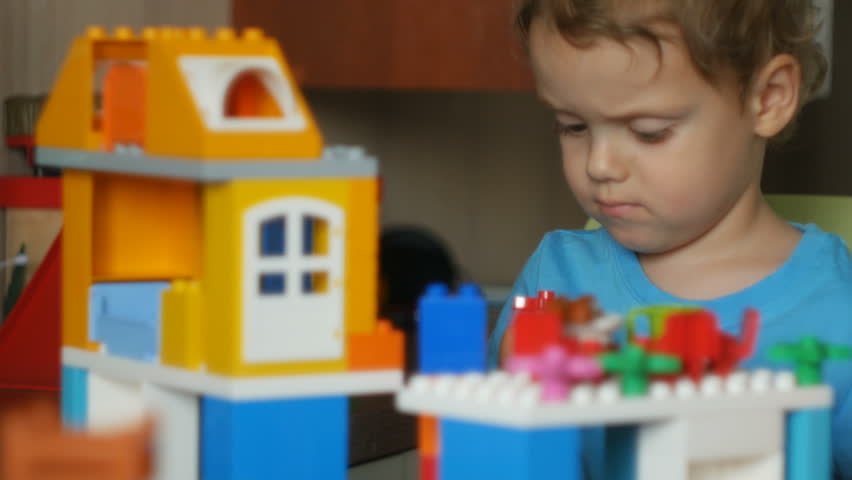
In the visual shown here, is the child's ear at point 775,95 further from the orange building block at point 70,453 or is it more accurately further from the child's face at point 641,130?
the orange building block at point 70,453

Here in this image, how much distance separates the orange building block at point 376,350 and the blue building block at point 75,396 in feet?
0.65

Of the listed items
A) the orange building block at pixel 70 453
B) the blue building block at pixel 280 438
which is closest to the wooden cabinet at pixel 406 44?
the blue building block at pixel 280 438

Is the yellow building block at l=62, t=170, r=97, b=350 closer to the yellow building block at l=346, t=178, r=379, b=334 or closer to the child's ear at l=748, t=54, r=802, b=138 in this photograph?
the yellow building block at l=346, t=178, r=379, b=334

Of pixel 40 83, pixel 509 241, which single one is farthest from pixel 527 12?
pixel 509 241

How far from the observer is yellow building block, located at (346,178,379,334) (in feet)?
2.36

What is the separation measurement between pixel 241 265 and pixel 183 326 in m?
0.06

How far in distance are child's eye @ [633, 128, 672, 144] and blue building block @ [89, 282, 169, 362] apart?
0.42 metres

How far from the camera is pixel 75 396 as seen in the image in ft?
2.70

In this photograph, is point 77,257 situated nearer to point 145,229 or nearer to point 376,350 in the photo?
point 145,229

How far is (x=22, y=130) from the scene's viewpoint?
1511 millimetres

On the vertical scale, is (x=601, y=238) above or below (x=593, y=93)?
below

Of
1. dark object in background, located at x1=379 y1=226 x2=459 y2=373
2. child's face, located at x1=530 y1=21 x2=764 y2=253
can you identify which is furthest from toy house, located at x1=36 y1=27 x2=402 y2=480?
dark object in background, located at x1=379 y1=226 x2=459 y2=373

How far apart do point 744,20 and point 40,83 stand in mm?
847

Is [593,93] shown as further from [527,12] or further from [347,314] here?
[347,314]
